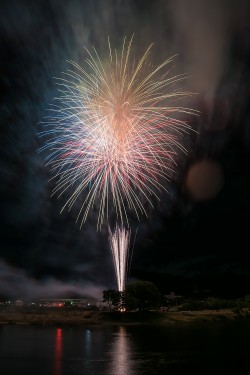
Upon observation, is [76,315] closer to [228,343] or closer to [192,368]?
[228,343]

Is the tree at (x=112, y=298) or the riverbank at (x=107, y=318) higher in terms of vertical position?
the tree at (x=112, y=298)

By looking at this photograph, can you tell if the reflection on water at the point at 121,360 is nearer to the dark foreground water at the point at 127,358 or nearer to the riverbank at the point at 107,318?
the dark foreground water at the point at 127,358

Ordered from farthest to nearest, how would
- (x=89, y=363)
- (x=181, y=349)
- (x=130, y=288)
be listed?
(x=130, y=288) < (x=181, y=349) < (x=89, y=363)

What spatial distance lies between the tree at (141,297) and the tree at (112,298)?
266cm

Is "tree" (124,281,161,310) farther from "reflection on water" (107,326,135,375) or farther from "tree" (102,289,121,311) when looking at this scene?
"reflection on water" (107,326,135,375)

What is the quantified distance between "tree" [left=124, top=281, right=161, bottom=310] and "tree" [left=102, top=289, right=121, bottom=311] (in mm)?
2664

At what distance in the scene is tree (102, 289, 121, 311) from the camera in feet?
390

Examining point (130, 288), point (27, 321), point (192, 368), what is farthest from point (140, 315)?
point (192, 368)

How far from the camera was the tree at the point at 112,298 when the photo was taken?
118825 mm

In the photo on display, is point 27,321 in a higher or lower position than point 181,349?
higher

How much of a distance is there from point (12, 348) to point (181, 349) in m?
19.5

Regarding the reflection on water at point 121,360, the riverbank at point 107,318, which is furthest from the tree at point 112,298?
the reflection on water at point 121,360

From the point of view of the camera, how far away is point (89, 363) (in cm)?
3716

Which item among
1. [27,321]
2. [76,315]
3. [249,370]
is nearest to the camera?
[249,370]
